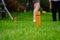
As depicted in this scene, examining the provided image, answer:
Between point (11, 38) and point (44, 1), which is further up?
point (11, 38)

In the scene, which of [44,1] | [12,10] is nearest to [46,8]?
[44,1]

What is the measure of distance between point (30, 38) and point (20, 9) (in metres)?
21.2

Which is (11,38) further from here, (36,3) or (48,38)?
(36,3)

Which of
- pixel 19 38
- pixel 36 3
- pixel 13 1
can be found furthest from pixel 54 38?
pixel 13 1

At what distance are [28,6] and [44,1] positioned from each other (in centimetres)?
236

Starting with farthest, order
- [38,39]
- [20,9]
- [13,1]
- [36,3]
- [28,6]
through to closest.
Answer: [28,6] < [20,9] < [13,1] < [36,3] < [38,39]

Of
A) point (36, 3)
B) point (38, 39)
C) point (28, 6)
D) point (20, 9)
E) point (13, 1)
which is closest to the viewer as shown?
point (38, 39)

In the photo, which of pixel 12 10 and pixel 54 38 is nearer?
pixel 54 38

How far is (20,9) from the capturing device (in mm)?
28484

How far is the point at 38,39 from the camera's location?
7.20 meters

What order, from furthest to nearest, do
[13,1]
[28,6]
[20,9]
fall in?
[28,6], [20,9], [13,1]

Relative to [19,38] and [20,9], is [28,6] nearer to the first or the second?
[20,9]

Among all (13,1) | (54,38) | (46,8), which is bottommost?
(46,8)

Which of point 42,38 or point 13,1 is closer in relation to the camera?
point 42,38
